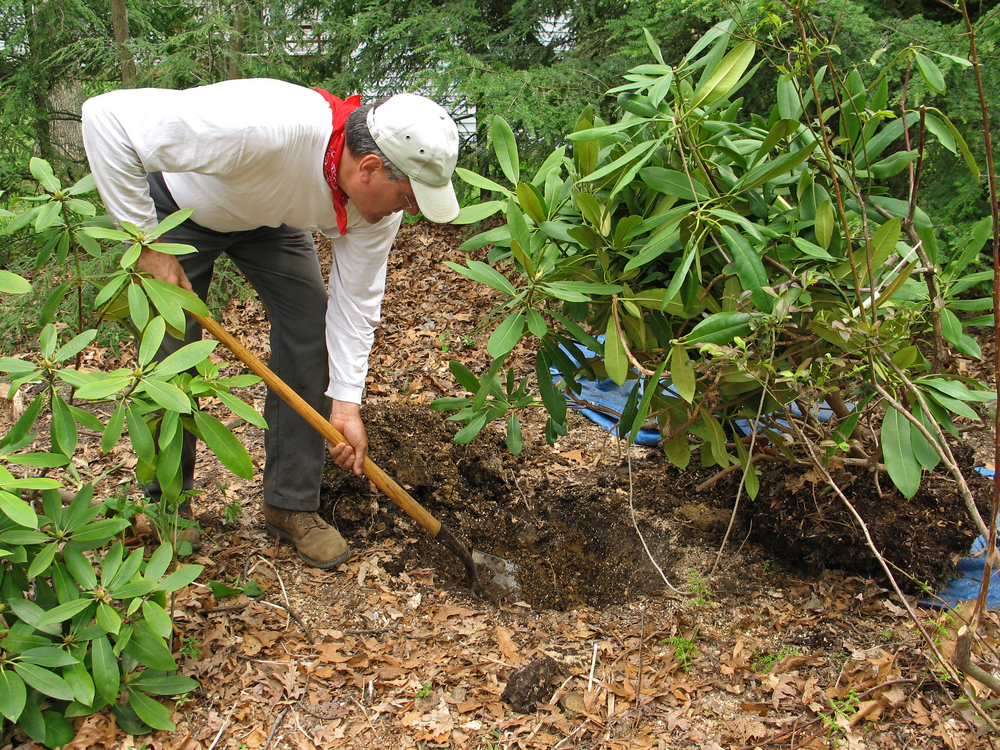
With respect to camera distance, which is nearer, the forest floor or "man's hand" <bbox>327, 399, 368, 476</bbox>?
the forest floor

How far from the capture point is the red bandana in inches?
86.7

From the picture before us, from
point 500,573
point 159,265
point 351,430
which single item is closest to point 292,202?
point 159,265

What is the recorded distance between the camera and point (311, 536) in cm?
272

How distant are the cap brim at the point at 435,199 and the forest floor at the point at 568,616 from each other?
1222 mm

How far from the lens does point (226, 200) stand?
2318mm

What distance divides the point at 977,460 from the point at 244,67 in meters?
5.42

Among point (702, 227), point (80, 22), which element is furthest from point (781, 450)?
point (80, 22)

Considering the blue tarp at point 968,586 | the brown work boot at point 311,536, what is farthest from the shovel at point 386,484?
the blue tarp at point 968,586

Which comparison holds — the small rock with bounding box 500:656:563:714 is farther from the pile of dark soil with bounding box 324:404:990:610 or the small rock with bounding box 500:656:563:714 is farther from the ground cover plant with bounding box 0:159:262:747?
the ground cover plant with bounding box 0:159:262:747

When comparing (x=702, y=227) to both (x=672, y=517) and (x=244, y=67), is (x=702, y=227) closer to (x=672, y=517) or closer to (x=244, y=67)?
(x=672, y=517)

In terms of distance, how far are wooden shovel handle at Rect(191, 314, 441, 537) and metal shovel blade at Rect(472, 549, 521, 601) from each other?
0.84ft

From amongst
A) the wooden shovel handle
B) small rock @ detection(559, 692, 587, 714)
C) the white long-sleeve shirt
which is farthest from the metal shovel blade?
the white long-sleeve shirt

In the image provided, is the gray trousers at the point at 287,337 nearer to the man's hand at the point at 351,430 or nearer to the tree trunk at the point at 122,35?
the man's hand at the point at 351,430

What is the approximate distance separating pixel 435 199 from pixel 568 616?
1554 millimetres
